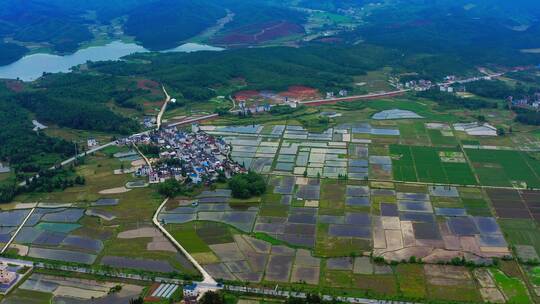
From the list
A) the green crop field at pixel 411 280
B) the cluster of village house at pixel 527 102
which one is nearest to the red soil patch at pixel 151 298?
the green crop field at pixel 411 280

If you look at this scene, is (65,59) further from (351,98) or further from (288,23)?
(351,98)

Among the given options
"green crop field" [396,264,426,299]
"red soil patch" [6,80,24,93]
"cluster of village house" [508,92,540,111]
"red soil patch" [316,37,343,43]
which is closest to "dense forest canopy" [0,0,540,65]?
"red soil patch" [316,37,343,43]

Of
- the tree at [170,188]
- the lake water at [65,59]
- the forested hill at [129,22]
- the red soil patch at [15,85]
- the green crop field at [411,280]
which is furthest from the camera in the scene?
the forested hill at [129,22]

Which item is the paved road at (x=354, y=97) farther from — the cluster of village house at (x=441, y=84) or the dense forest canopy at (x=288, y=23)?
the dense forest canopy at (x=288, y=23)

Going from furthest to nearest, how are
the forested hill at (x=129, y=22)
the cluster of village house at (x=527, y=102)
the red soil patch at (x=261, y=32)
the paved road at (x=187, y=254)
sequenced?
the forested hill at (x=129, y=22), the red soil patch at (x=261, y=32), the cluster of village house at (x=527, y=102), the paved road at (x=187, y=254)

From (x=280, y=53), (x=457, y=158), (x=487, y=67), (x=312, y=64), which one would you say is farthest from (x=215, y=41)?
(x=457, y=158)

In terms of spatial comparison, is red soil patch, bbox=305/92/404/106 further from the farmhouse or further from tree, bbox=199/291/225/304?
tree, bbox=199/291/225/304
